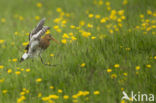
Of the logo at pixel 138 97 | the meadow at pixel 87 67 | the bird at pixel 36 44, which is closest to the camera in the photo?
the logo at pixel 138 97

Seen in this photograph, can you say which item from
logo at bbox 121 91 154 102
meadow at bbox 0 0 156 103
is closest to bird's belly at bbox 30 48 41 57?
meadow at bbox 0 0 156 103

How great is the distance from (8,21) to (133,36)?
4233 millimetres

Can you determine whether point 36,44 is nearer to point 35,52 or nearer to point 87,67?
point 35,52

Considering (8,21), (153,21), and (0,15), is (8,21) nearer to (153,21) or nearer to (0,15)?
(0,15)

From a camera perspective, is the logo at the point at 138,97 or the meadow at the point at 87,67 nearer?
the logo at the point at 138,97

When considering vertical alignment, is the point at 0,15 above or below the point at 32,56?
above

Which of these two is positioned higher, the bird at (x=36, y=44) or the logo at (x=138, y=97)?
the bird at (x=36, y=44)

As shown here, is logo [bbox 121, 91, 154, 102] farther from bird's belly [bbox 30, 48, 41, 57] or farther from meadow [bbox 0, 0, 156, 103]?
bird's belly [bbox 30, 48, 41, 57]

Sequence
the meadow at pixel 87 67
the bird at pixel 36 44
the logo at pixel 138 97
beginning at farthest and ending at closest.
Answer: the bird at pixel 36 44 < the meadow at pixel 87 67 < the logo at pixel 138 97

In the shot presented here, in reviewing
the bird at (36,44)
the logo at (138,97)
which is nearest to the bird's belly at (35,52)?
the bird at (36,44)

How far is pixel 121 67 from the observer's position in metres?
4.15

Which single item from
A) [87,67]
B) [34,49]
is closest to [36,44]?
[34,49]

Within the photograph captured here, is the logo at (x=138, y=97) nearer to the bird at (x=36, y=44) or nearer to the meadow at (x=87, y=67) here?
the meadow at (x=87, y=67)

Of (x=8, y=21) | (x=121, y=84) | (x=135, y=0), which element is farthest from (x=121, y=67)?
(x=8, y=21)
